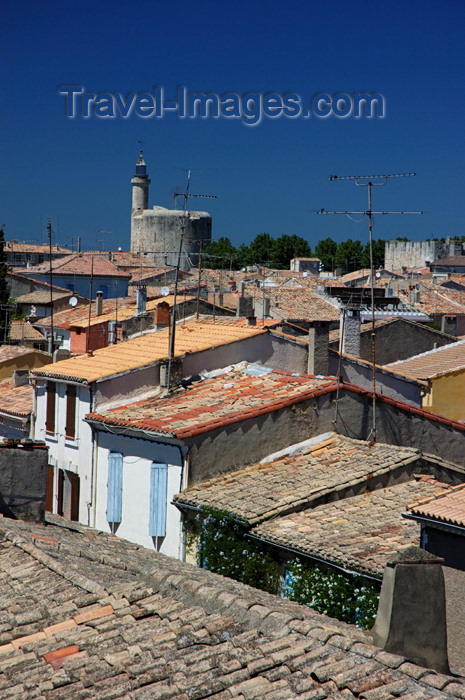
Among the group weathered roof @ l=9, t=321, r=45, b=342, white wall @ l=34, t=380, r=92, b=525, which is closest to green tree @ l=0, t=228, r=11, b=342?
weathered roof @ l=9, t=321, r=45, b=342

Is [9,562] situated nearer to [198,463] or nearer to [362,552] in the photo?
[362,552]

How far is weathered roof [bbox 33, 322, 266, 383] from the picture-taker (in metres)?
18.7

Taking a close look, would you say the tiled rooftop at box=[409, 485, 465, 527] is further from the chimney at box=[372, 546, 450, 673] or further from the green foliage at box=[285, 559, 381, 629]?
the chimney at box=[372, 546, 450, 673]

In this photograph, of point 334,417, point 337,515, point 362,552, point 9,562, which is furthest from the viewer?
point 334,417

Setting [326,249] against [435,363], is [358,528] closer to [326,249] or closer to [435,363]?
[435,363]

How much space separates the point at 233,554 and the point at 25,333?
2651cm

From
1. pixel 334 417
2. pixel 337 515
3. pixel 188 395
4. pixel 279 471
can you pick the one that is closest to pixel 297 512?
pixel 337 515

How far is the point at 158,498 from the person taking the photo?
50.9ft

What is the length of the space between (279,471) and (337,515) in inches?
83.1

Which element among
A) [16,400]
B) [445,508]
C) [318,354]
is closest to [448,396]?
[318,354]

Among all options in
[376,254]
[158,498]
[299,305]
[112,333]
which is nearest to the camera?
[158,498]

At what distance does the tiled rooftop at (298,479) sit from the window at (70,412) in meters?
4.75

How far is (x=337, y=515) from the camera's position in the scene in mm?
13188

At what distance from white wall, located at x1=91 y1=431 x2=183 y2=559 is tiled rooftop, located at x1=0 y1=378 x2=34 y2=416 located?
15.5ft
